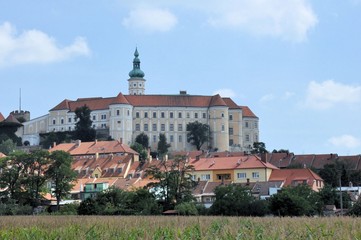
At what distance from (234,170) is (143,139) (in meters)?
71.0

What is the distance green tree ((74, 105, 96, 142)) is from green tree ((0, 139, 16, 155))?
13.4 m

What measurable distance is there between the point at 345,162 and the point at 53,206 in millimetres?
54483

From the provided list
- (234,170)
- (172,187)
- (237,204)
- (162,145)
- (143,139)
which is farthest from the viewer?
(143,139)

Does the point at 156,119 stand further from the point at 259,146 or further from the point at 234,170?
the point at 234,170

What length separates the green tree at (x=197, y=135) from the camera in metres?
176

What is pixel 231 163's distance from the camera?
10556 centimetres

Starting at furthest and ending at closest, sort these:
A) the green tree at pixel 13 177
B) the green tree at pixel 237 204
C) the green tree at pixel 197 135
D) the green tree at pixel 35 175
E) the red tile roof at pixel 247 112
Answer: the red tile roof at pixel 247 112
the green tree at pixel 197 135
the green tree at pixel 35 175
the green tree at pixel 13 177
the green tree at pixel 237 204

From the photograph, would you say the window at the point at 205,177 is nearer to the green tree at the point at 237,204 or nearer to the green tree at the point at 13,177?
the green tree at the point at 13,177

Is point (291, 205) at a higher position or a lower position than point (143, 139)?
lower

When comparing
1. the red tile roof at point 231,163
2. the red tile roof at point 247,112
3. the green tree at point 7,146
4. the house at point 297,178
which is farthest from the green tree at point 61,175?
the red tile roof at point 247,112

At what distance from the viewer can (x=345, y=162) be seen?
12219 centimetres

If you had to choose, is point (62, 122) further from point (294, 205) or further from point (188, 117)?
point (294, 205)

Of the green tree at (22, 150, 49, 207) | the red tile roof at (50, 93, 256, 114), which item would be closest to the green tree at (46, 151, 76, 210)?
the green tree at (22, 150, 49, 207)

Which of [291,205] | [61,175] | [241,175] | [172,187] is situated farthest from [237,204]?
[241,175]
